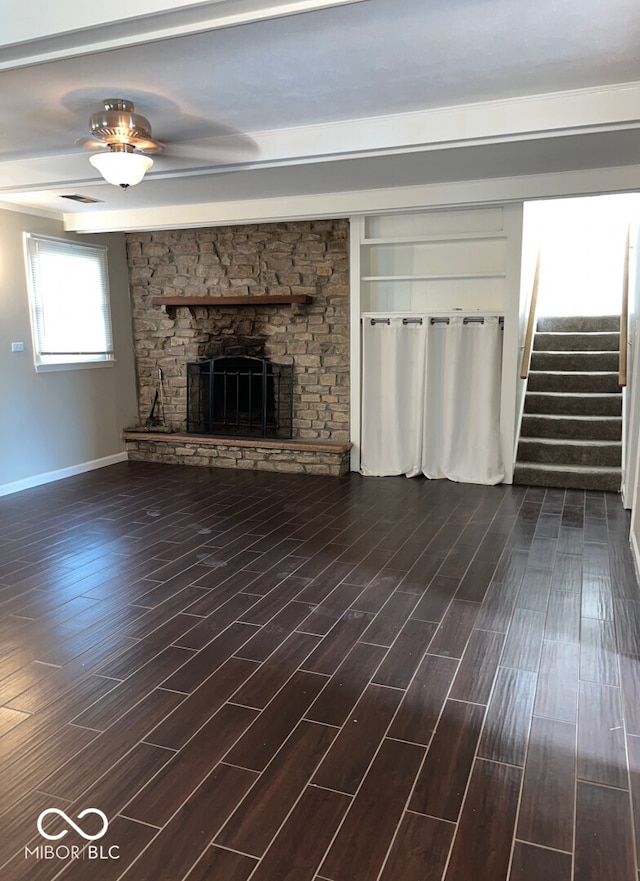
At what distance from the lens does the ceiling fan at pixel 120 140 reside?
10.4 ft

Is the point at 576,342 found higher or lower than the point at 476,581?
higher

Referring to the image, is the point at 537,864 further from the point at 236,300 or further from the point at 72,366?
the point at 72,366

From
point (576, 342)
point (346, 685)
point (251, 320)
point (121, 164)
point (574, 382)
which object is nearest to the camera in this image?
point (346, 685)

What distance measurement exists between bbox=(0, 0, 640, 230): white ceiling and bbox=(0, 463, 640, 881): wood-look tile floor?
2.44 m

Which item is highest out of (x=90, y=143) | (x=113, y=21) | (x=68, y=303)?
(x=113, y=21)

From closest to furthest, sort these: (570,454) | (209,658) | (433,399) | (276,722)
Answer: (276,722)
(209,658)
(570,454)
(433,399)

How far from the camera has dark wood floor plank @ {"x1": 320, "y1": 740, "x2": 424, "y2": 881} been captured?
1569 millimetres

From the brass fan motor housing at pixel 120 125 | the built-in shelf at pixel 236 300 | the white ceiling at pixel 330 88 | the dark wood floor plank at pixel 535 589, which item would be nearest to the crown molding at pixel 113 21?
the white ceiling at pixel 330 88

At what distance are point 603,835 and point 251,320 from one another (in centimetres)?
545

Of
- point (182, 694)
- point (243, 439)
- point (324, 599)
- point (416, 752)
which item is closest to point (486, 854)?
point (416, 752)

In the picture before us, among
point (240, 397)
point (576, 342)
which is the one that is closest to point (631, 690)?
point (240, 397)

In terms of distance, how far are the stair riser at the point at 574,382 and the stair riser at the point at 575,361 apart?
0.21 metres

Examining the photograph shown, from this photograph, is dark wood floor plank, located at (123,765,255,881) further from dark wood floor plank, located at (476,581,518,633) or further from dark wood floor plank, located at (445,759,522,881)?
dark wood floor plank, located at (476,581,518,633)

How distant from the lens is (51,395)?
230 inches
